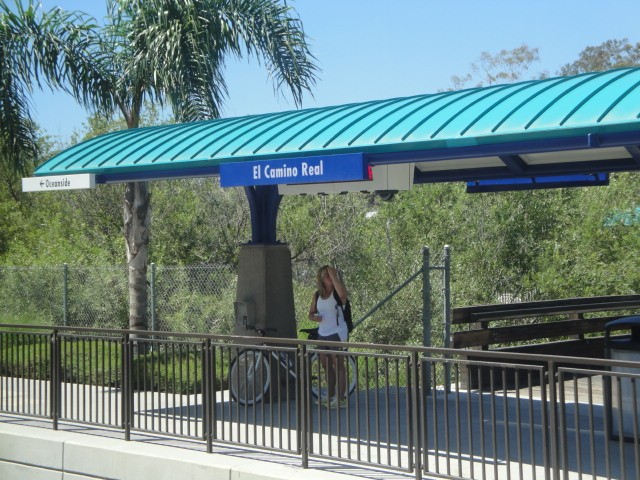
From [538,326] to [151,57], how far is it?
7.85 m

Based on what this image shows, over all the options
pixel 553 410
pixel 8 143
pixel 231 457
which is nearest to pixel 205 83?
pixel 8 143

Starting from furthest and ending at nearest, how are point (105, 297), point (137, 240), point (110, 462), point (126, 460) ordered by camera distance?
point (105, 297) → point (137, 240) → point (110, 462) → point (126, 460)

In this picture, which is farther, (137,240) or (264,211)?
(137,240)

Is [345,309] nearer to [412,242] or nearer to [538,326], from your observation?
[538,326]

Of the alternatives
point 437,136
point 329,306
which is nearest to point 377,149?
point 437,136

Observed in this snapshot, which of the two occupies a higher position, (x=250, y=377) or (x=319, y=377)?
(x=319, y=377)

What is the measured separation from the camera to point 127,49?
17094mm

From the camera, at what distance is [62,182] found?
11938mm

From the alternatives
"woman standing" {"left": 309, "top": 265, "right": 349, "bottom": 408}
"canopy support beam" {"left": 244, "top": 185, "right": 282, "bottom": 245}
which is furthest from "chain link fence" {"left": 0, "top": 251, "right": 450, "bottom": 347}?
"woman standing" {"left": 309, "top": 265, "right": 349, "bottom": 408}

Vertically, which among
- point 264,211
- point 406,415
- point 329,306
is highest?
point 264,211

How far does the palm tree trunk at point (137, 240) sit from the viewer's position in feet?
53.1

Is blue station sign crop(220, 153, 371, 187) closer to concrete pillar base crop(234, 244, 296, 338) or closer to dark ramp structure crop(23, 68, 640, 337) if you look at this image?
dark ramp structure crop(23, 68, 640, 337)

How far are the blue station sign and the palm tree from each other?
6497 mm

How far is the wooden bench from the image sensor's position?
12688 millimetres
